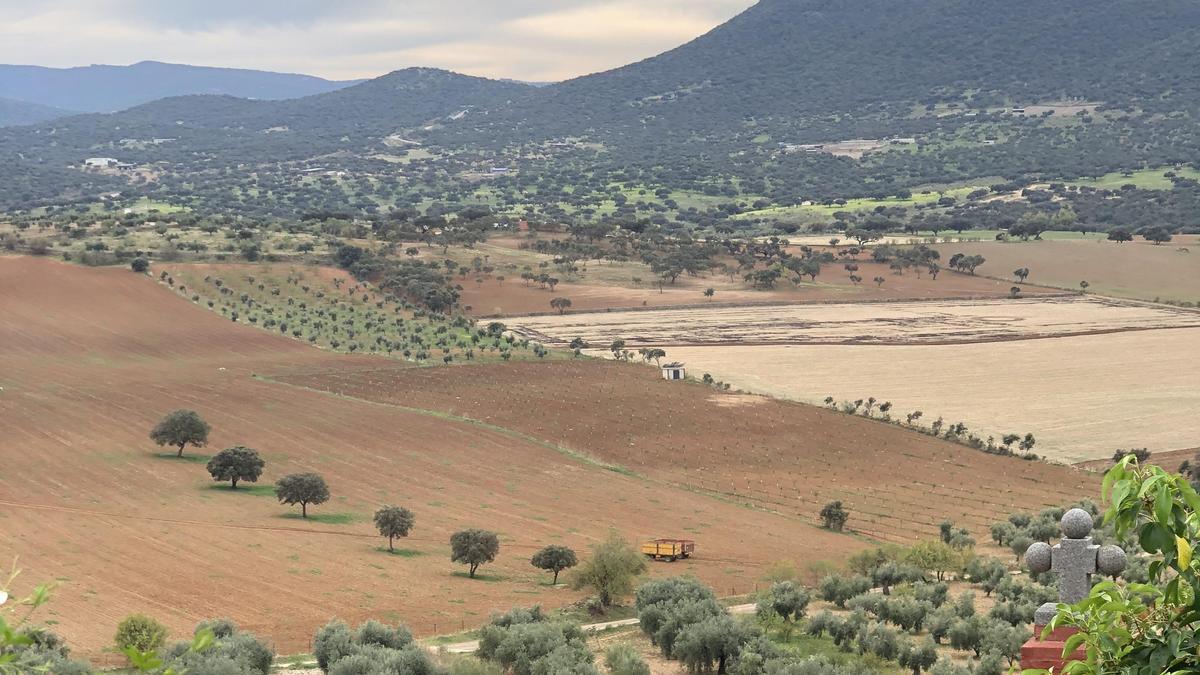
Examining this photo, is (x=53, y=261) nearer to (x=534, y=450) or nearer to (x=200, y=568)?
(x=534, y=450)

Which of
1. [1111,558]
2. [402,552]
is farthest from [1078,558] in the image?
[402,552]

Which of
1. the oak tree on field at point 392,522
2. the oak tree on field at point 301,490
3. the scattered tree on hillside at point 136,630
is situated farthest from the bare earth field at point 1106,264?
the scattered tree on hillside at point 136,630

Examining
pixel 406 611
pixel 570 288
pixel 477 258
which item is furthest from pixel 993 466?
pixel 477 258

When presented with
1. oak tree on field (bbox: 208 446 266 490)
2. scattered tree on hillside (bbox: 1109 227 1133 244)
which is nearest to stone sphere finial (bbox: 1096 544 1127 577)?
oak tree on field (bbox: 208 446 266 490)

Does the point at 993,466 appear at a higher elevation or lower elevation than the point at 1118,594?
lower

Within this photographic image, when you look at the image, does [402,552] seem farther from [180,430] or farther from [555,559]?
[180,430]

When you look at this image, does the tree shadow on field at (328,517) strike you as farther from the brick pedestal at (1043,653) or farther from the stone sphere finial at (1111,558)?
the brick pedestal at (1043,653)
